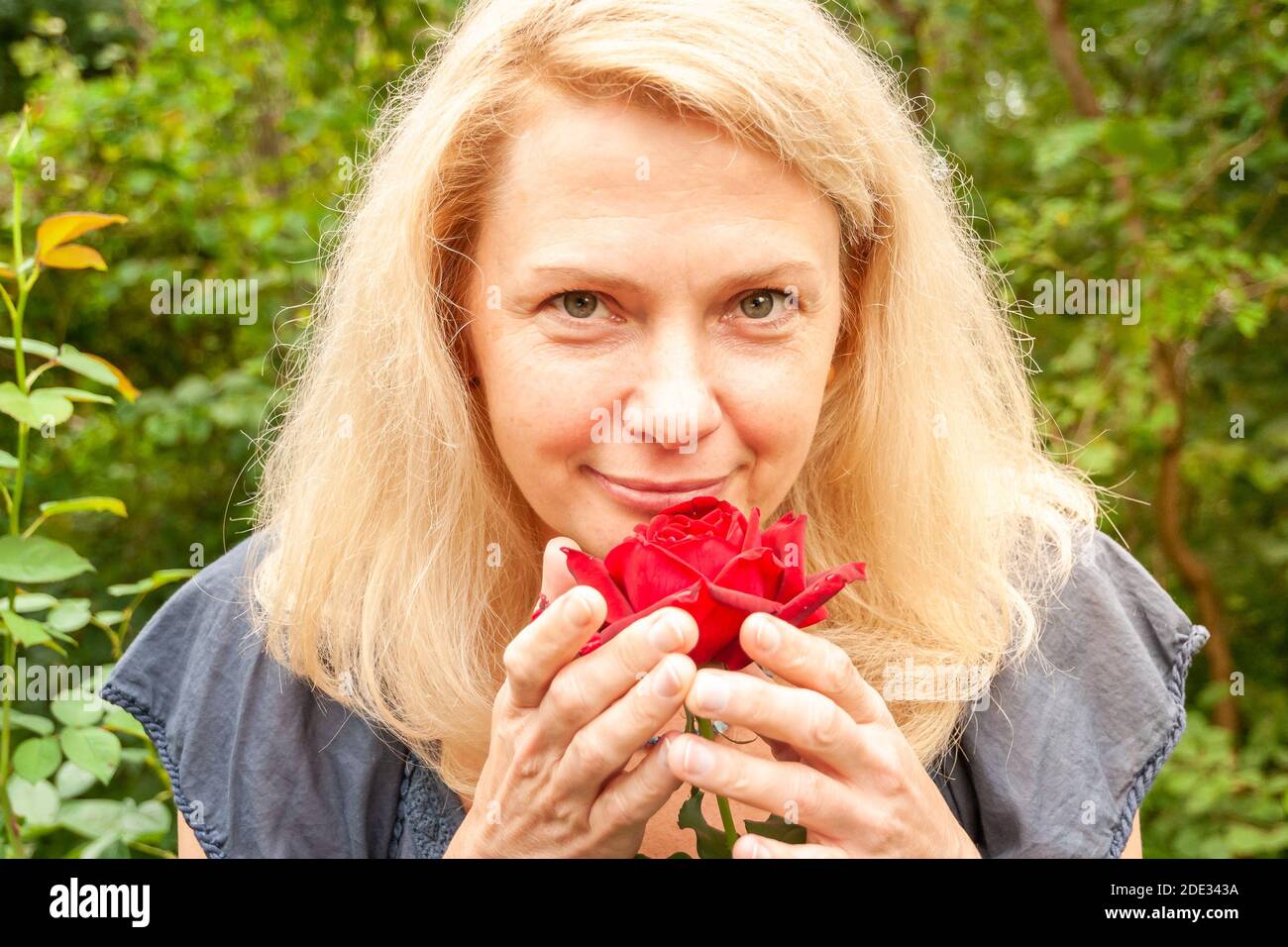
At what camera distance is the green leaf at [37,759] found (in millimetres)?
1486

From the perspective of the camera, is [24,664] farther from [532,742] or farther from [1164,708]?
[1164,708]

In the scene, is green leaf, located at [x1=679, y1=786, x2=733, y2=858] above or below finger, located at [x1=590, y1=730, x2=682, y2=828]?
below

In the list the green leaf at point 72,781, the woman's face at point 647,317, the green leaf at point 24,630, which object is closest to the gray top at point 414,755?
the green leaf at point 72,781

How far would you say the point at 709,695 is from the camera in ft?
2.93

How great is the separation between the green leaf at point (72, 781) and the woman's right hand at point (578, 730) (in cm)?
77

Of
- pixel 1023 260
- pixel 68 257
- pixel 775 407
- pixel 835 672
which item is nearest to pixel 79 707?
pixel 68 257

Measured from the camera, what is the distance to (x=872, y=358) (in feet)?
5.14

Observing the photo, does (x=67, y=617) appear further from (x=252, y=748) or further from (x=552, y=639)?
(x=552, y=639)

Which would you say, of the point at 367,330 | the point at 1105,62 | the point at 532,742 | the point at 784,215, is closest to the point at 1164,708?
the point at 784,215

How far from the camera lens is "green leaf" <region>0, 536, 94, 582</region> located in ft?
4.52

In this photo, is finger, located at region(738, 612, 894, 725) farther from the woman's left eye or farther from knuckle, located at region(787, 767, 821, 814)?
the woman's left eye

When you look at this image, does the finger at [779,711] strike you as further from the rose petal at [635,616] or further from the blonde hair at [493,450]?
the blonde hair at [493,450]

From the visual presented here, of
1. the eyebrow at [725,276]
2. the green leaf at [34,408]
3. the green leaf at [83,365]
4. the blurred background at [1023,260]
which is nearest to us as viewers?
the eyebrow at [725,276]

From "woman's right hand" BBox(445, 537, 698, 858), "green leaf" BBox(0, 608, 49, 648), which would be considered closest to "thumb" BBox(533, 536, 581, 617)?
"woman's right hand" BBox(445, 537, 698, 858)
